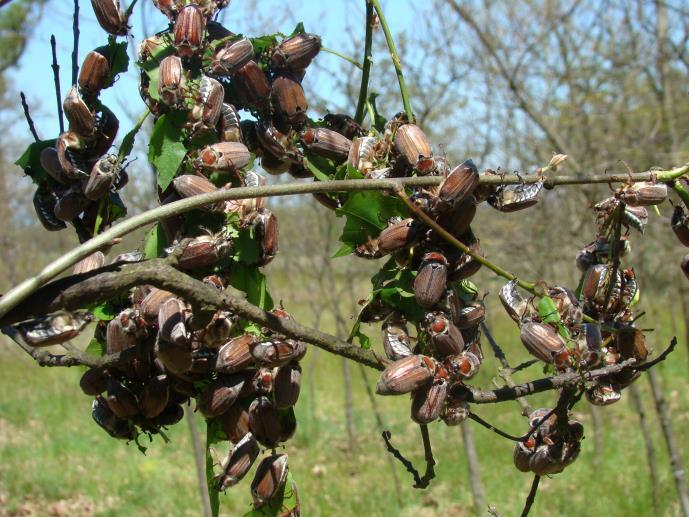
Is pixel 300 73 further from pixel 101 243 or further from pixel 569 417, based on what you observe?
pixel 569 417

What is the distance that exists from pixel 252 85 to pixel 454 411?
1.95 feet

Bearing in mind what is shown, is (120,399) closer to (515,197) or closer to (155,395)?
(155,395)

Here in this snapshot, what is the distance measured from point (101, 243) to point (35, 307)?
0.32 ft

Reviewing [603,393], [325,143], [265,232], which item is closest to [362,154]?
[325,143]

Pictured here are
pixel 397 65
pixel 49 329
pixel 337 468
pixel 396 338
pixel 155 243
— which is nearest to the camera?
pixel 49 329

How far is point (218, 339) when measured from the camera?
97cm

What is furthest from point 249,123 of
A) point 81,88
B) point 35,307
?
point 35,307

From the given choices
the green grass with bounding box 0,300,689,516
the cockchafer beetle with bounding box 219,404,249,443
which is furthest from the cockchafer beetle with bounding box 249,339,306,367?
the green grass with bounding box 0,300,689,516

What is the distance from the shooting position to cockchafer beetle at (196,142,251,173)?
3.47 ft

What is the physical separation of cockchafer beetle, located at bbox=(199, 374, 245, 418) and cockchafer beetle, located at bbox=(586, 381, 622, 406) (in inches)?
20.8

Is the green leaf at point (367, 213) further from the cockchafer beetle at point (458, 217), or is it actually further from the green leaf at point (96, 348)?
the green leaf at point (96, 348)

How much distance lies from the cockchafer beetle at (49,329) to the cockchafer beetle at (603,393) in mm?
743

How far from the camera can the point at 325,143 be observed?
1196mm

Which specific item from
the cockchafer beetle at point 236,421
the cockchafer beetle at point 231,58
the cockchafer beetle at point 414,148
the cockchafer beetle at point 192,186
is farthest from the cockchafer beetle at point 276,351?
the cockchafer beetle at point 231,58
